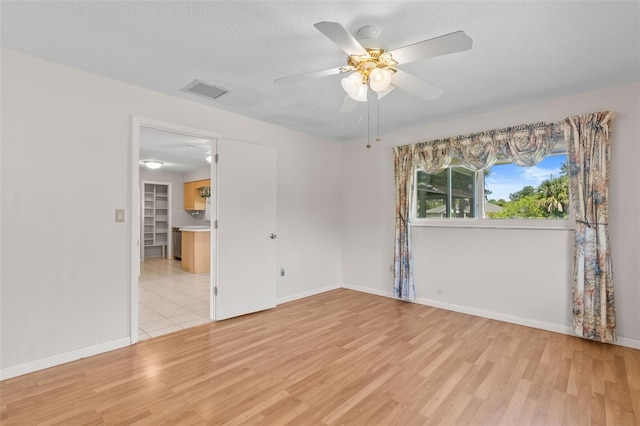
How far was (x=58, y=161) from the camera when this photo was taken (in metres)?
2.53

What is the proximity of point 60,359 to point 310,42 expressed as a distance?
320 centimetres

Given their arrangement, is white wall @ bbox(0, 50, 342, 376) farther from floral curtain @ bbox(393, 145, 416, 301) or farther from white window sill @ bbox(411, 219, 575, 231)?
white window sill @ bbox(411, 219, 575, 231)

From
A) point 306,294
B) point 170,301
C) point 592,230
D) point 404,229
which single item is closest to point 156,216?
point 170,301

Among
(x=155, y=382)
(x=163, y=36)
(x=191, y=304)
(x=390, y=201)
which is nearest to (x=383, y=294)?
(x=390, y=201)

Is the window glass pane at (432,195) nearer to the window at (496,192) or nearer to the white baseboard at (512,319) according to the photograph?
the window at (496,192)

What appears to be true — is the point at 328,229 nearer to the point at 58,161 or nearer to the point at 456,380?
the point at 456,380

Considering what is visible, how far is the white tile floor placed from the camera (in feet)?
11.1

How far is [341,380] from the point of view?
229 cm

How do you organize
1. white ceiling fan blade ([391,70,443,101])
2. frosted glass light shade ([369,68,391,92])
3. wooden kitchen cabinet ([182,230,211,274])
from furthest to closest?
wooden kitchen cabinet ([182,230,211,274]), white ceiling fan blade ([391,70,443,101]), frosted glass light shade ([369,68,391,92])

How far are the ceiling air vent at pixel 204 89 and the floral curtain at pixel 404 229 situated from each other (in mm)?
2540

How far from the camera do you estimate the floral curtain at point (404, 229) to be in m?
4.24

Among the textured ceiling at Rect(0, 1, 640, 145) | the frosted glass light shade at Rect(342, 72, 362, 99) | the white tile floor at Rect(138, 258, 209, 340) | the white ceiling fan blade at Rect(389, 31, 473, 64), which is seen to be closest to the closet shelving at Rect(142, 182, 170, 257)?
the white tile floor at Rect(138, 258, 209, 340)

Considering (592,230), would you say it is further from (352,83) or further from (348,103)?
(352,83)

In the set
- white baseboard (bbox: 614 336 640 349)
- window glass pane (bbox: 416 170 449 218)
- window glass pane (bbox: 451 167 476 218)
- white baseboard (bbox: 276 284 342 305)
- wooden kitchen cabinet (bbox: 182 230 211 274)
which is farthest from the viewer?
wooden kitchen cabinet (bbox: 182 230 211 274)
